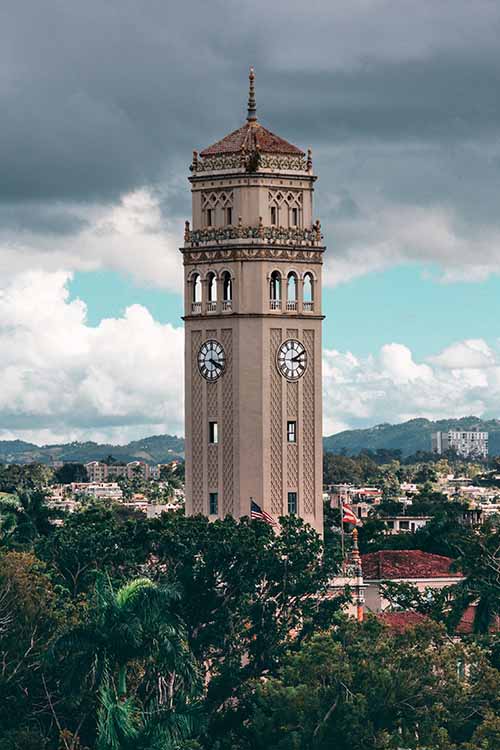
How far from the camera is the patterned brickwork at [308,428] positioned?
87938 millimetres

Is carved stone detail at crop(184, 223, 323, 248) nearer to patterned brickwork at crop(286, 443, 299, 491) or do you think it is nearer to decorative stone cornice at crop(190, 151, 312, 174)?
decorative stone cornice at crop(190, 151, 312, 174)

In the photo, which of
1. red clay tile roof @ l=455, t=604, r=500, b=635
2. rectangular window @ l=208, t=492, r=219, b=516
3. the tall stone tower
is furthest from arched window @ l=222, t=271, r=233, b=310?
red clay tile roof @ l=455, t=604, r=500, b=635

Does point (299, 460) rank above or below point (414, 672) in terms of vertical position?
above

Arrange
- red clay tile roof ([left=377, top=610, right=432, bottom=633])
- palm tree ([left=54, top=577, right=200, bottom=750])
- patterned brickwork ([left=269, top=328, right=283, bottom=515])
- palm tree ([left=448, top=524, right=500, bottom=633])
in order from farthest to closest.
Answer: red clay tile roof ([left=377, top=610, right=432, bottom=633])
patterned brickwork ([left=269, top=328, right=283, bottom=515])
palm tree ([left=448, top=524, right=500, bottom=633])
palm tree ([left=54, top=577, right=200, bottom=750])

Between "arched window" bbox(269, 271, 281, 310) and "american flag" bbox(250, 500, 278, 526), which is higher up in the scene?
"arched window" bbox(269, 271, 281, 310)

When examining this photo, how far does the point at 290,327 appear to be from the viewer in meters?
87.5

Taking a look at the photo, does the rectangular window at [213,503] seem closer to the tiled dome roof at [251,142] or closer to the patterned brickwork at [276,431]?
the patterned brickwork at [276,431]

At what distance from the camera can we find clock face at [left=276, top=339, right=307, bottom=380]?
286 feet

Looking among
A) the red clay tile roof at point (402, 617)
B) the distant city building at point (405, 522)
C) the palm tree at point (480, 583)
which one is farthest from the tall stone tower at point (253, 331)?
the distant city building at point (405, 522)

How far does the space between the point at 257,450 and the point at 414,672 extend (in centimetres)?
1784

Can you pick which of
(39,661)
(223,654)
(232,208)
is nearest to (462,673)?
(223,654)

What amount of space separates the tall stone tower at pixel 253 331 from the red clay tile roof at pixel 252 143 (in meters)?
0.05

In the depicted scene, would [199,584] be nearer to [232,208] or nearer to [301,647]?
[301,647]

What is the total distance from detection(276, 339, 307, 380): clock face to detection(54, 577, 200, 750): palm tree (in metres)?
17.2
